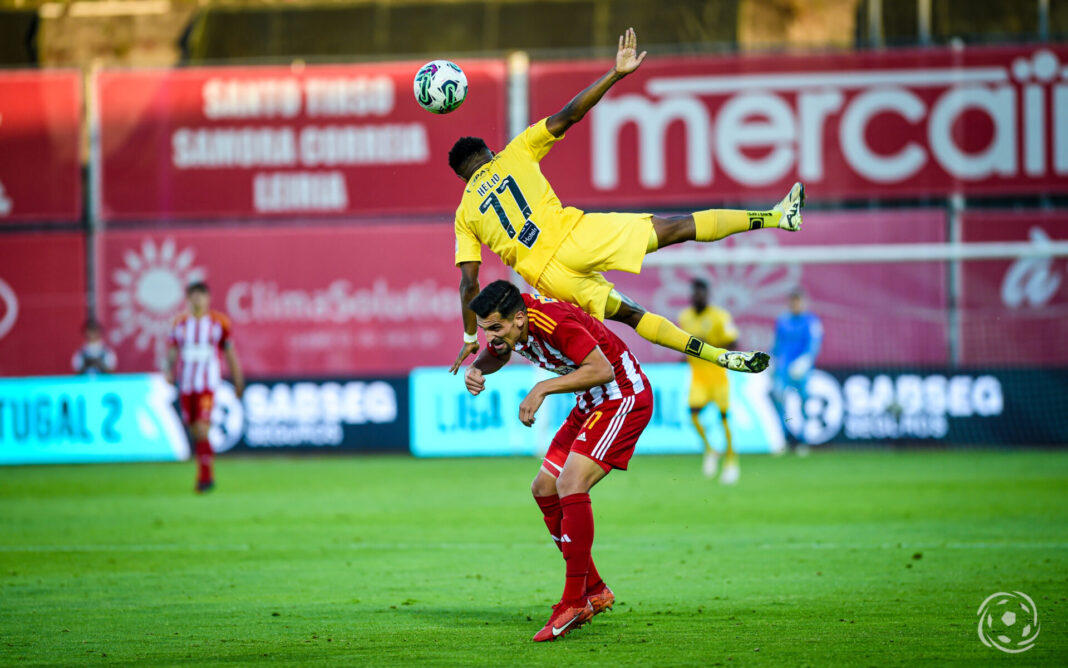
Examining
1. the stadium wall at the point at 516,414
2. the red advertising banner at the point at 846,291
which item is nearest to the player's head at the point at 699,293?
the stadium wall at the point at 516,414

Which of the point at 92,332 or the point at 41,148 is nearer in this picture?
the point at 92,332

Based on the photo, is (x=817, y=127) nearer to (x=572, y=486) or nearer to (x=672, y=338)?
(x=672, y=338)

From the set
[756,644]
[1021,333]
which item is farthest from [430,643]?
[1021,333]

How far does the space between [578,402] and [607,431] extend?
1.10ft

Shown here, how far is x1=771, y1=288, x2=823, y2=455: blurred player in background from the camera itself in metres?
19.4

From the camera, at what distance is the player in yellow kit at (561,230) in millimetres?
8391

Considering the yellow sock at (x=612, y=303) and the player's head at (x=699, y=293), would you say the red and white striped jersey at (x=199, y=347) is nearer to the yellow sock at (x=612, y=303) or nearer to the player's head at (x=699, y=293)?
the player's head at (x=699, y=293)

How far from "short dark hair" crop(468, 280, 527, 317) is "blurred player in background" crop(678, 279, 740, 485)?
9479 millimetres

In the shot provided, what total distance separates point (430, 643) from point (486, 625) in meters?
0.58

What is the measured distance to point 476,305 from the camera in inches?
261

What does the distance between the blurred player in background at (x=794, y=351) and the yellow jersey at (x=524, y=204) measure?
1126 centimetres

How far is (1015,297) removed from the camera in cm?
2331

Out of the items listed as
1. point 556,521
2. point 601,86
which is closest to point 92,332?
point 601,86

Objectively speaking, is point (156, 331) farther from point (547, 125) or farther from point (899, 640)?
point (899, 640)
